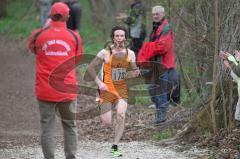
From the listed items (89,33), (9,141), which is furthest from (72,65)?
(89,33)

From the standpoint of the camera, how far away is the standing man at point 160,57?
10.6 meters

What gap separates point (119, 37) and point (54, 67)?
5.60ft

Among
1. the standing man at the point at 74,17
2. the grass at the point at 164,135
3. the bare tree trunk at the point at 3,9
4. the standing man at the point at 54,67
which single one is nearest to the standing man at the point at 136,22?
Result: the standing man at the point at 74,17

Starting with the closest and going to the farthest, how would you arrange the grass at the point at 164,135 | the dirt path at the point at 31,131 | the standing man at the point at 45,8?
the dirt path at the point at 31,131 < the grass at the point at 164,135 < the standing man at the point at 45,8

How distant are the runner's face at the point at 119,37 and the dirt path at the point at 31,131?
58.9 inches

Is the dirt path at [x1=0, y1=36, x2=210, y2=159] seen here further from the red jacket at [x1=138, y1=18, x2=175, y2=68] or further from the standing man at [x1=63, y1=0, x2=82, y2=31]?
the standing man at [x1=63, y1=0, x2=82, y2=31]

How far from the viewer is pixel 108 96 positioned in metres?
8.90

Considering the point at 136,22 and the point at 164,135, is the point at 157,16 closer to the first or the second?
the point at 164,135

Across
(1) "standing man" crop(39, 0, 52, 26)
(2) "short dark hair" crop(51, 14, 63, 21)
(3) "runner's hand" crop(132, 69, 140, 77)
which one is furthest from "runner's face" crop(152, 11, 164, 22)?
(1) "standing man" crop(39, 0, 52, 26)

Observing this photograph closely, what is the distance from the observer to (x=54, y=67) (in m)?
7.36

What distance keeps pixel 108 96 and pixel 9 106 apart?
496 centimetres

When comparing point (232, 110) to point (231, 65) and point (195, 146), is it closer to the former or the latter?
point (195, 146)

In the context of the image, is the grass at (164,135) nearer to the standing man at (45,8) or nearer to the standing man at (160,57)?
the standing man at (160,57)

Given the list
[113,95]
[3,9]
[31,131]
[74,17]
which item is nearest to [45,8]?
[74,17]
